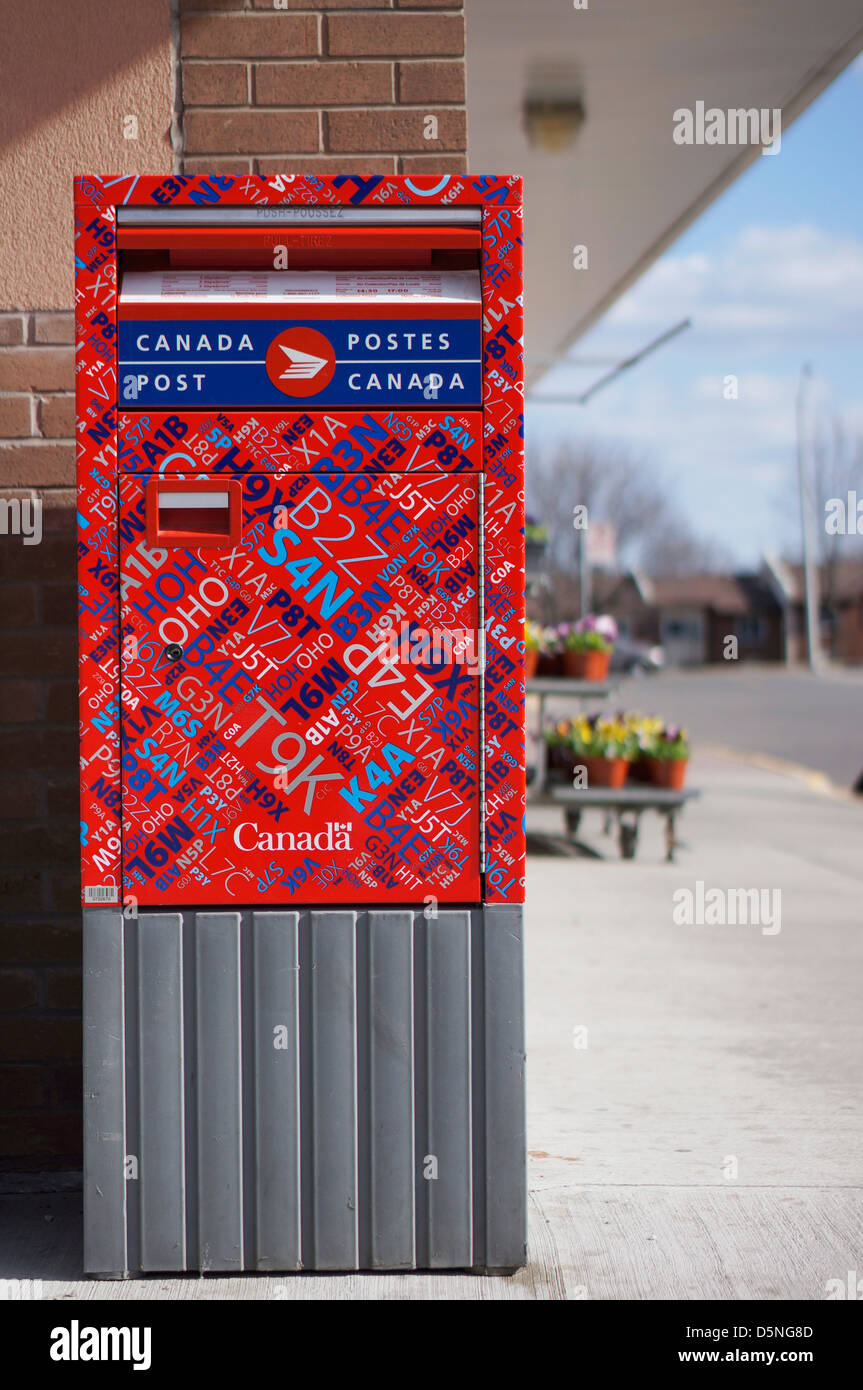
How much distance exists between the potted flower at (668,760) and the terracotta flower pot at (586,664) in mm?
1047

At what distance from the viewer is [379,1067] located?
3041 mm

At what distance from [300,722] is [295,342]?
830mm

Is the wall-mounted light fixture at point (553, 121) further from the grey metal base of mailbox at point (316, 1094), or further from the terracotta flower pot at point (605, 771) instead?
the grey metal base of mailbox at point (316, 1094)

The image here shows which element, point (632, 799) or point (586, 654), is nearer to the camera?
point (632, 799)

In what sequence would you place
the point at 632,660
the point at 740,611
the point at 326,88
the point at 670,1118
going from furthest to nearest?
the point at 740,611 < the point at 632,660 < the point at 670,1118 < the point at 326,88

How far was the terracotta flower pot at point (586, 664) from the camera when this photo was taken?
1073 cm

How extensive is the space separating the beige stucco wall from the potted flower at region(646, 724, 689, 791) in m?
6.69

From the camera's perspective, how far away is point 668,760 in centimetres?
976

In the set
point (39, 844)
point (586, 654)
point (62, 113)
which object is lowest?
point (39, 844)

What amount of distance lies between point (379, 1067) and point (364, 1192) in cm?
28

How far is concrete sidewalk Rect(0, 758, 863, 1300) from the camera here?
313cm

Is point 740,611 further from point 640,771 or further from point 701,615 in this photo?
point 640,771

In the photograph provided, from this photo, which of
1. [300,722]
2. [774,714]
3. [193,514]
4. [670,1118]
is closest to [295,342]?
[193,514]
